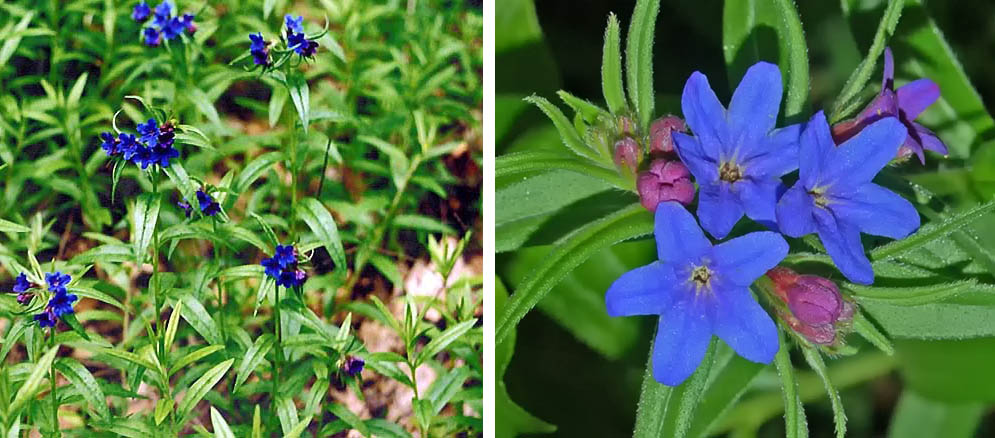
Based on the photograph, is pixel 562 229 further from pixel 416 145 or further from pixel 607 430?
pixel 607 430

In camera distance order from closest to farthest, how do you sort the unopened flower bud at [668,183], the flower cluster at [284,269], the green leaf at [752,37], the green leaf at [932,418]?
the unopened flower bud at [668,183] → the flower cluster at [284,269] → the green leaf at [752,37] → the green leaf at [932,418]

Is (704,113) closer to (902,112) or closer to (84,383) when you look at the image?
(902,112)

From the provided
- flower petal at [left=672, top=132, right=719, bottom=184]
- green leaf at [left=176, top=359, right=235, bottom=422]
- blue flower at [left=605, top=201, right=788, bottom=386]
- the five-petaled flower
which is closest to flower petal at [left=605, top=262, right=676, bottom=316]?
blue flower at [left=605, top=201, right=788, bottom=386]

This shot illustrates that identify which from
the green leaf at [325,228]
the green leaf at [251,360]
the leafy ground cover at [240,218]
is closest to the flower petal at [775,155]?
the leafy ground cover at [240,218]

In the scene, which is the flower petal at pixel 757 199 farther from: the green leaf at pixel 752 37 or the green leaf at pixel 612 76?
the green leaf at pixel 752 37

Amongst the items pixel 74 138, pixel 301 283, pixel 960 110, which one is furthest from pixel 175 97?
pixel 960 110

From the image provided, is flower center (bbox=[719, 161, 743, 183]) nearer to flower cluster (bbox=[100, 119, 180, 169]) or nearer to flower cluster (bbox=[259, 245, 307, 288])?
flower cluster (bbox=[259, 245, 307, 288])
